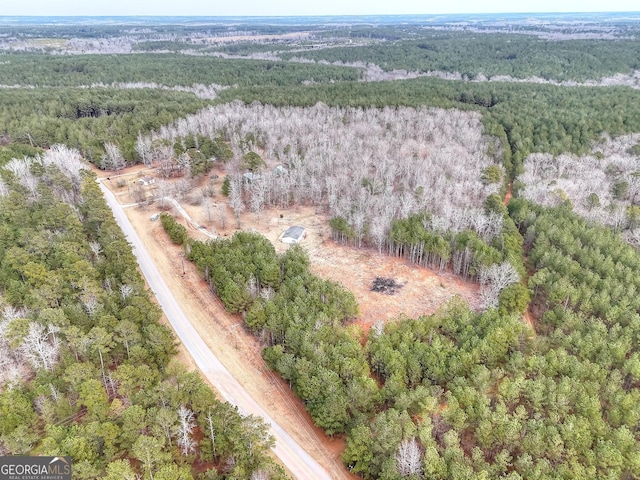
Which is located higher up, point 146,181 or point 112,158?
point 112,158

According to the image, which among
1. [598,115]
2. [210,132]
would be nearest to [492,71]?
[598,115]

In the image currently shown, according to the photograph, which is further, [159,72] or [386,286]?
[159,72]

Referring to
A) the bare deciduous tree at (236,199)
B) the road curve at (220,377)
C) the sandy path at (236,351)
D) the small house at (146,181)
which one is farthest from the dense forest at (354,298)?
the small house at (146,181)

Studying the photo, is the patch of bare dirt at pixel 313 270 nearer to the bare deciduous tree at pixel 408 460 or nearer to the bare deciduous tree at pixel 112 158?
the bare deciduous tree at pixel 408 460

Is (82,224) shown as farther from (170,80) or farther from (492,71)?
(492,71)

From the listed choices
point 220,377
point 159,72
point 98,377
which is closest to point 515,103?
point 220,377

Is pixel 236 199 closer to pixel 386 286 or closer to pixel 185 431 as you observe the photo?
pixel 386 286

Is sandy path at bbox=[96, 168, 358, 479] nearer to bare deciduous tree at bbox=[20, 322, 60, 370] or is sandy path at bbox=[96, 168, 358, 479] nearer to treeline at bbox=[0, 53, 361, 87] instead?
bare deciduous tree at bbox=[20, 322, 60, 370]
